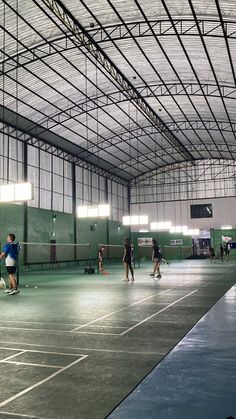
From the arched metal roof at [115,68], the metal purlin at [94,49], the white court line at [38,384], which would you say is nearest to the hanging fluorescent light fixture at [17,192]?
the arched metal roof at [115,68]

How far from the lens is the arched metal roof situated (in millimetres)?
22266

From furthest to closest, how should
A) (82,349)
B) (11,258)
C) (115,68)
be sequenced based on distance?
(115,68) < (11,258) < (82,349)

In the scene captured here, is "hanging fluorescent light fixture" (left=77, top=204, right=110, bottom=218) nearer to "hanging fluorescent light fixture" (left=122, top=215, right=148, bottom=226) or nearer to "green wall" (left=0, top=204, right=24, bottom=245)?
"green wall" (left=0, top=204, right=24, bottom=245)

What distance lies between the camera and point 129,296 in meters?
13.0

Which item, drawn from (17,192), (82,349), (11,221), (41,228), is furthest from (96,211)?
(82,349)

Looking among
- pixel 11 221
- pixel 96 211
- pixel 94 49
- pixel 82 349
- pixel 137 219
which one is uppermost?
pixel 94 49

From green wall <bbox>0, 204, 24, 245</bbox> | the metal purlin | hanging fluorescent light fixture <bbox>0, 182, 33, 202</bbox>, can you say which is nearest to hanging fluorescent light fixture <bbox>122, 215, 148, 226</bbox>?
the metal purlin

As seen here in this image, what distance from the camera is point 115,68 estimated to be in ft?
94.4

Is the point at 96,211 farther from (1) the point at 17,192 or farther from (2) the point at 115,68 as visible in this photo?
(2) the point at 115,68

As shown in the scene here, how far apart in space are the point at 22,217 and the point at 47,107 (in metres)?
10.0

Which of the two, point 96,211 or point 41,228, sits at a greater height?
point 96,211

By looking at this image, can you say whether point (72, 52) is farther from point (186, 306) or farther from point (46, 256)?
point (186, 306)

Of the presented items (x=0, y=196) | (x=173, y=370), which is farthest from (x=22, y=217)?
(x=173, y=370)

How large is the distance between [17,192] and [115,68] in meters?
12.9
